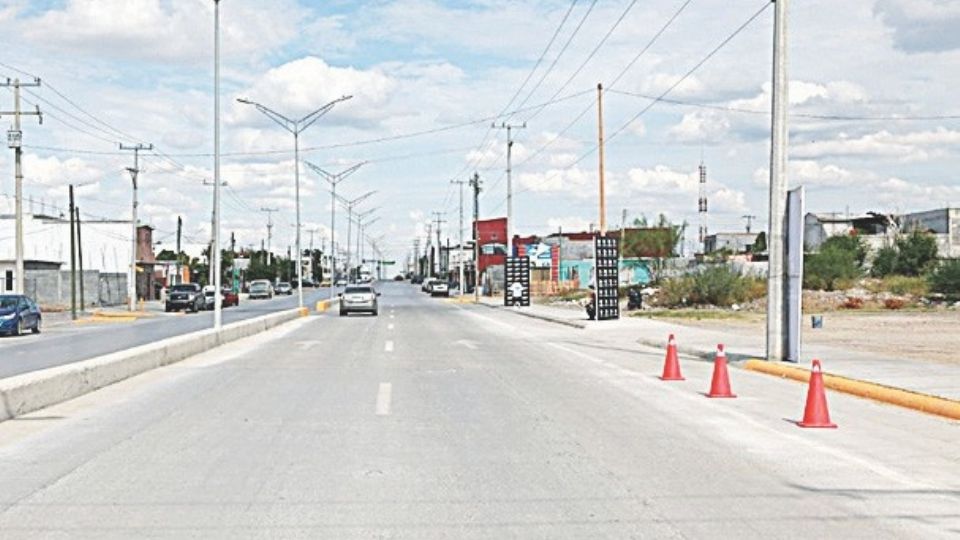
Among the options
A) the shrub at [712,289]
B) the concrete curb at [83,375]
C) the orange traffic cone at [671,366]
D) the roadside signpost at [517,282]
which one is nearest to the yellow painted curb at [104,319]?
the roadside signpost at [517,282]

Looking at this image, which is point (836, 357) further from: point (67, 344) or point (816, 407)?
point (67, 344)

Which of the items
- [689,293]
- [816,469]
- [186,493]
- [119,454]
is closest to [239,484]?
[186,493]

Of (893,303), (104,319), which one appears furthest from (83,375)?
(893,303)

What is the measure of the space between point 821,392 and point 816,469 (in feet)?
10.6

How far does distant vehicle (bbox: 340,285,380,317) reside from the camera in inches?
2087

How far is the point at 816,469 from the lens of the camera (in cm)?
997

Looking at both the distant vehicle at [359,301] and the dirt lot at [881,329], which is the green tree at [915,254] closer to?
the dirt lot at [881,329]

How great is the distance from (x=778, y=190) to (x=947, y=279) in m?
39.7

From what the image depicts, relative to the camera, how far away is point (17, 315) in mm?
40031

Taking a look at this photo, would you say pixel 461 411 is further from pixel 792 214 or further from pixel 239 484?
pixel 792 214

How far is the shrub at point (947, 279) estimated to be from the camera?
186 feet

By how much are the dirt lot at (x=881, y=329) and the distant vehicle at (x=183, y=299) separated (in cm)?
3026

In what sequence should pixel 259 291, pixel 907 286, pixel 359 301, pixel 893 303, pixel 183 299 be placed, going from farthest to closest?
1. pixel 259 291
2. pixel 183 299
3. pixel 907 286
4. pixel 893 303
5. pixel 359 301

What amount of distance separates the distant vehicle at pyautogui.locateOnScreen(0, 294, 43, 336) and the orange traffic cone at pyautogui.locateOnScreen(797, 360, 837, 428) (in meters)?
33.5
